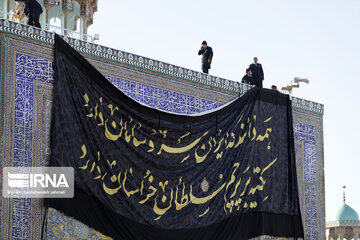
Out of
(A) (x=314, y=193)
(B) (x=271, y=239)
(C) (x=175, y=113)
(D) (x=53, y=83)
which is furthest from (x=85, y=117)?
(A) (x=314, y=193)

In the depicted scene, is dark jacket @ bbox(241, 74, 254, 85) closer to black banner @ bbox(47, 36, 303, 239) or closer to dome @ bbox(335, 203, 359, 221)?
black banner @ bbox(47, 36, 303, 239)

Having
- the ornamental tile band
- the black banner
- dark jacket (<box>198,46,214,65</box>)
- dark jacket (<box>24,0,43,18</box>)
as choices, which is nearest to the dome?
the ornamental tile band

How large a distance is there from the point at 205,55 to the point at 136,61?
116cm

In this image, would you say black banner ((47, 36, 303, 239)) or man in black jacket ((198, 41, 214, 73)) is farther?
man in black jacket ((198, 41, 214, 73))

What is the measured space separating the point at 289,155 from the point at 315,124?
2.59 ft

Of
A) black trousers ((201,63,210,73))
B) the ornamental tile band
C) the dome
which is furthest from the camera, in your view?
the dome

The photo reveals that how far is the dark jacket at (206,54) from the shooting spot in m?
9.66

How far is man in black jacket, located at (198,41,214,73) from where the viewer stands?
964 centimetres

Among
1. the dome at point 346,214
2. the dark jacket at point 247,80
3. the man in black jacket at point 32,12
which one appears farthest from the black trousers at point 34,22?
the dome at point 346,214

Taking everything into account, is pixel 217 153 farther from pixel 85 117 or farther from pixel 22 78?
pixel 22 78

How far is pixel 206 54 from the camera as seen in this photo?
9.68 m

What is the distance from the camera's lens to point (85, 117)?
809 cm

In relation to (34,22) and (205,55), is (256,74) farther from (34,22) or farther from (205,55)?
(34,22)

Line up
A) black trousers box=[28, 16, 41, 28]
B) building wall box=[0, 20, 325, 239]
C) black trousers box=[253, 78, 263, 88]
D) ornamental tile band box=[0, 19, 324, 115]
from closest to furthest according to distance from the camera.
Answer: building wall box=[0, 20, 325, 239] < ornamental tile band box=[0, 19, 324, 115] < black trousers box=[28, 16, 41, 28] < black trousers box=[253, 78, 263, 88]
